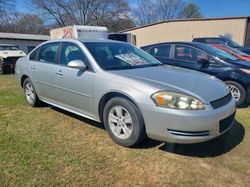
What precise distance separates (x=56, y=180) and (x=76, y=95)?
1.65 m

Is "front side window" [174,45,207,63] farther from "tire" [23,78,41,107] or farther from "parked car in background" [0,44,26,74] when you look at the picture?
"parked car in background" [0,44,26,74]

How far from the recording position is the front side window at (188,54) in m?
6.01

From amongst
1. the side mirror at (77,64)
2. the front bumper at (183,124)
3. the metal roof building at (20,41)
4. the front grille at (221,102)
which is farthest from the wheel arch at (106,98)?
the metal roof building at (20,41)

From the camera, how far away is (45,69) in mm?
4797

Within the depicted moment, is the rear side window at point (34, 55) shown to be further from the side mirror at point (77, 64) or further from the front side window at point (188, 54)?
the front side window at point (188, 54)

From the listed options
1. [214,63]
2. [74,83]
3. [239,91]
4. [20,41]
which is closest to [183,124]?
[74,83]

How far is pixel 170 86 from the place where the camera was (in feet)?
10.7

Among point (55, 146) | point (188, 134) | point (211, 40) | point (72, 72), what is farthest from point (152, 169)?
point (211, 40)

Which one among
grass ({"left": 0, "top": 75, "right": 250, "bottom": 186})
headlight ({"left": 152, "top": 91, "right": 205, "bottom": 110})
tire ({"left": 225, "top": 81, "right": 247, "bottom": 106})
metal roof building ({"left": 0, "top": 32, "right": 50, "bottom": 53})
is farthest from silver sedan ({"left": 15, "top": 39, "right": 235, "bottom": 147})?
metal roof building ({"left": 0, "top": 32, "right": 50, "bottom": 53})

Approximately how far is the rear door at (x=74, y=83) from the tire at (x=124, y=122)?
41 cm

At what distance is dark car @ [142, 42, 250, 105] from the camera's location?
5547 millimetres

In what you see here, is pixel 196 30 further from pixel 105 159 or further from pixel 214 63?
pixel 105 159

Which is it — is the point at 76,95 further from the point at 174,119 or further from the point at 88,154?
the point at 174,119

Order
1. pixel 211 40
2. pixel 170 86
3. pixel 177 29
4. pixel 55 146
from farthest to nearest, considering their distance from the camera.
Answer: pixel 177 29 → pixel 211 40 → pixel 55 146 → pixel 170 86
